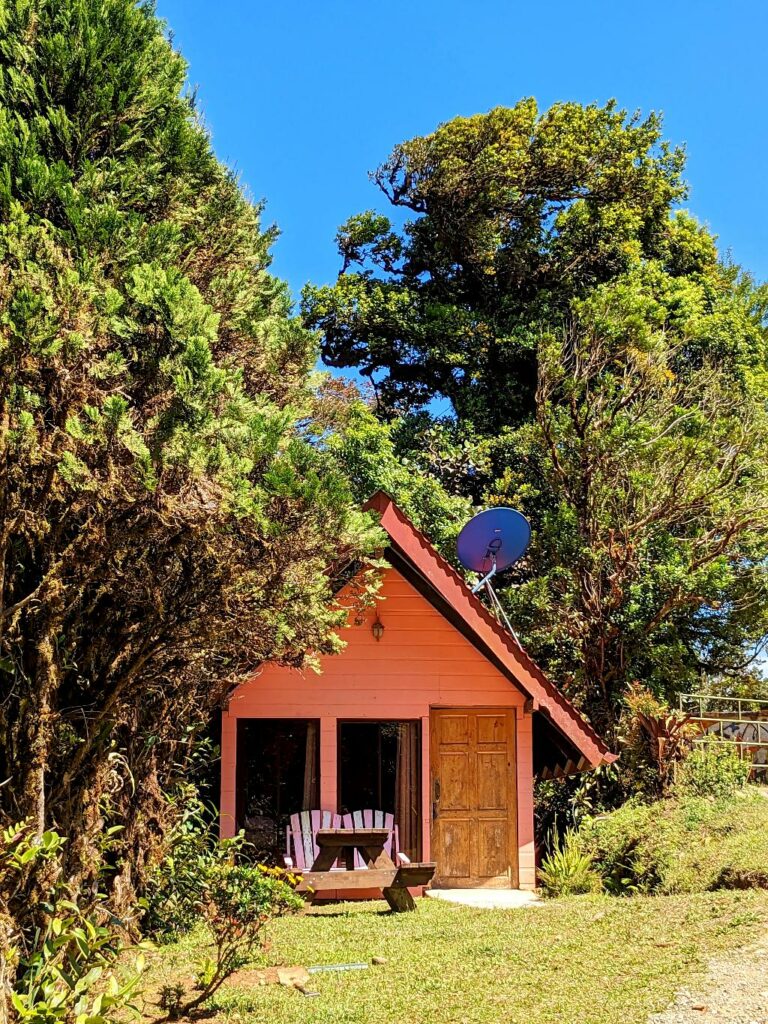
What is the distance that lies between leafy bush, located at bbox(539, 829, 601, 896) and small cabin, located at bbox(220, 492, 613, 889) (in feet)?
1.41

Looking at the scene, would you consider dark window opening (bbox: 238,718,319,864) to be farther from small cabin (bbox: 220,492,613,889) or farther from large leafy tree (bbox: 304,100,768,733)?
large leafy tree (bbox: 304,100,768,733)

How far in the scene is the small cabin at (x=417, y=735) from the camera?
11250 millimetres

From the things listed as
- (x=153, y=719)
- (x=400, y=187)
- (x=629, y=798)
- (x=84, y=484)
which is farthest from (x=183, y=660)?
(x=400, y=187)

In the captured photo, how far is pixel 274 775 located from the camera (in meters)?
11.5

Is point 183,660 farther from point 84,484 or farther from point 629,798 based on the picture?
point 629,798

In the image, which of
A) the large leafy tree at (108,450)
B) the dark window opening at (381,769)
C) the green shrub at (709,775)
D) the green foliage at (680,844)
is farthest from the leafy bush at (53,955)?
the green shrub at (709,775)

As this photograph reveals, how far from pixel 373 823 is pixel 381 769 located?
0.70 meters

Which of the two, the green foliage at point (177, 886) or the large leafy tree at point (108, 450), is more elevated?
the large leafy tree at point (108, 450)

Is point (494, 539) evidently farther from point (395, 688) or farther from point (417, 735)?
point (417, 735)

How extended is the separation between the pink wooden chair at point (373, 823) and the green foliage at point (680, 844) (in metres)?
2.31

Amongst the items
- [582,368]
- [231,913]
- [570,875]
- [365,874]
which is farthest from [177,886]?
[582,368]

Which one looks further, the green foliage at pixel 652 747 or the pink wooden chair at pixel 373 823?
the green foliage at pixel 652 747

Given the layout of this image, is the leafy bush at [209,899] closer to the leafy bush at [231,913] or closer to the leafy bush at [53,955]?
the leafy bush at [231,913]

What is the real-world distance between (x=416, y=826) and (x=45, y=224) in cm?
826
